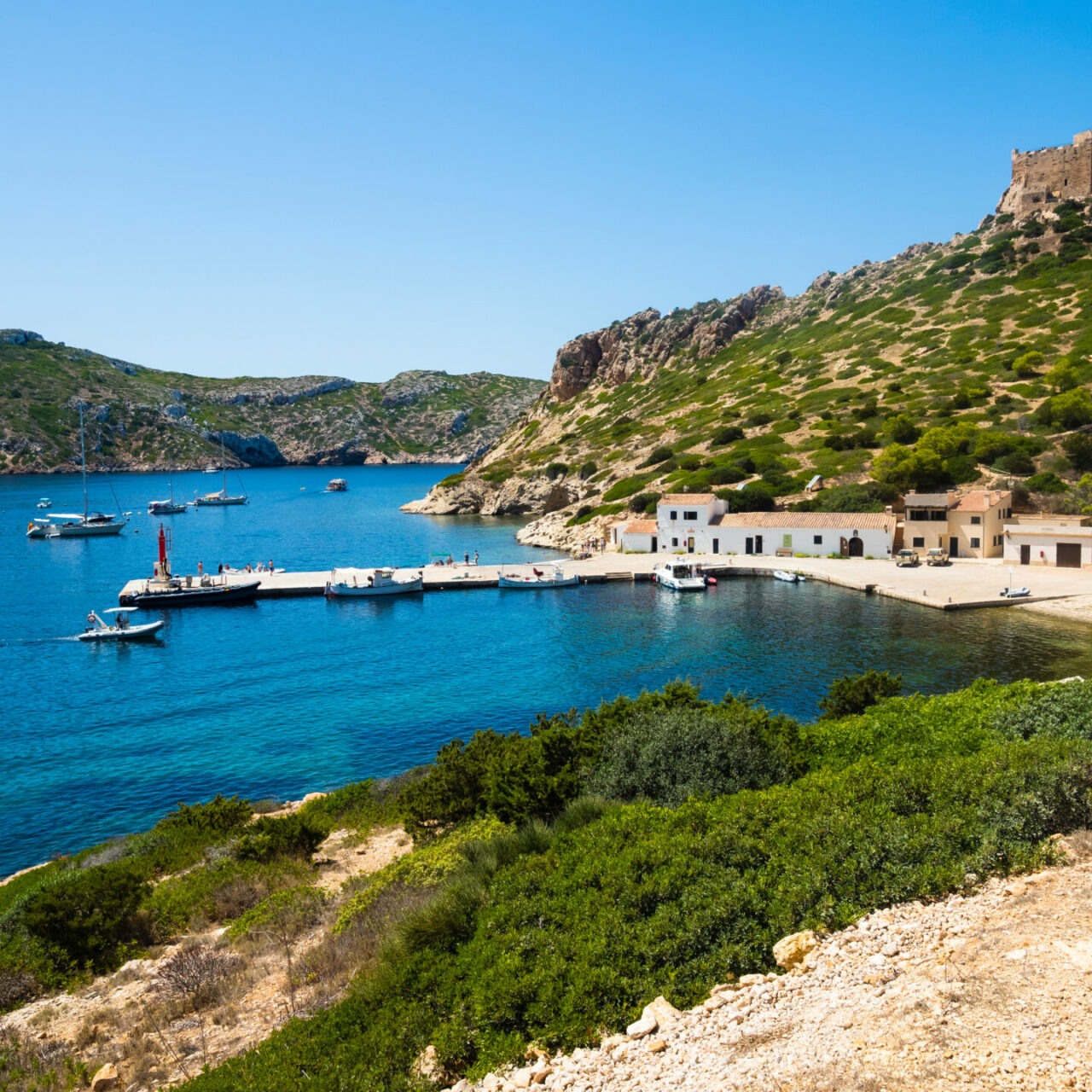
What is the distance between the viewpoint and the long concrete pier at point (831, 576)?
150ft

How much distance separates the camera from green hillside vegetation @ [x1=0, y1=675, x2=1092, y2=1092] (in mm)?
8656

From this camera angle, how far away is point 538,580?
183ft

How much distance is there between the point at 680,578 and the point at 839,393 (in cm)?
4910

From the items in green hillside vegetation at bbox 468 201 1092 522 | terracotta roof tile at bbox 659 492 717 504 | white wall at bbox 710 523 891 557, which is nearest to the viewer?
white wall at bbox 710 523 891 557

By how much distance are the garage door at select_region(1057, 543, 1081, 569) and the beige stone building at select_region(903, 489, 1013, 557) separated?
422 cm

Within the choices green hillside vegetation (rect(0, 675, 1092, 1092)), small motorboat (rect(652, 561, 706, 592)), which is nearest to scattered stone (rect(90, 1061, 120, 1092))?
green hillside vegetation (rect(0, 675, 1092, 1092))

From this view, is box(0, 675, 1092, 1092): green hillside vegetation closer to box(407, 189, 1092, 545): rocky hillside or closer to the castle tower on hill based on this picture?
box(407, 189, 1092, 545): rocky hillside

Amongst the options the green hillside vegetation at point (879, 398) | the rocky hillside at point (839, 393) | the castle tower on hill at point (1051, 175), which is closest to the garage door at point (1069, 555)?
the green hillside vegetation at point (879, 398)

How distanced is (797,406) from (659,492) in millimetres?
26892

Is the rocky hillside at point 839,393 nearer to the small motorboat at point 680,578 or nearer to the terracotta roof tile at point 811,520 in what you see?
the terracotta roof tile at point 811,520

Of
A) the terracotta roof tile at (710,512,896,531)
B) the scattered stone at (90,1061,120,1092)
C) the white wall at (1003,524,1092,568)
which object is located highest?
the terracotta roof tile at (710,512,896,531)

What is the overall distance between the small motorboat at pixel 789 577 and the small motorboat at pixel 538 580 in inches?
571

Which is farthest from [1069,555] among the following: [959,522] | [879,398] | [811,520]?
[879,398]

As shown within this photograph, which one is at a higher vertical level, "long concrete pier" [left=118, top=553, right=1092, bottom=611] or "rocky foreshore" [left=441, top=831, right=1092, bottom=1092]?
"rocky foreshore" [left=441, top=831, right=1092, bottom=1092]
